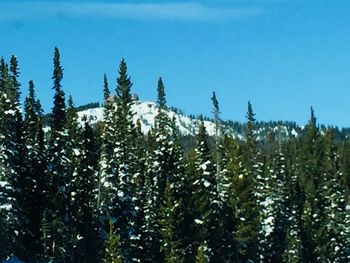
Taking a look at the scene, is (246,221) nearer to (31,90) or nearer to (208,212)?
(208,212)

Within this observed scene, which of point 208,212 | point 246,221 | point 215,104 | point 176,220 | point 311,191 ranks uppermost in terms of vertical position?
point 215,104

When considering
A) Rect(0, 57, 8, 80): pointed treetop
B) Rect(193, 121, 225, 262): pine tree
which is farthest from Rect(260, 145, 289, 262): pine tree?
Rect(0, 57, 8, 80): pointed treetop

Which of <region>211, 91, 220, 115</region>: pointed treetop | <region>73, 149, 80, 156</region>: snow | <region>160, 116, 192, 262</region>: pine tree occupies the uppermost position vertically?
<region>211, 91, 220, 115</region>: pointed treetop

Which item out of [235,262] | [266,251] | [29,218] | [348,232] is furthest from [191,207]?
[348,232]

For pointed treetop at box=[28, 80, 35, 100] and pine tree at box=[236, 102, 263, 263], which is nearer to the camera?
pine tree at box=[236, 102, 263, 263]

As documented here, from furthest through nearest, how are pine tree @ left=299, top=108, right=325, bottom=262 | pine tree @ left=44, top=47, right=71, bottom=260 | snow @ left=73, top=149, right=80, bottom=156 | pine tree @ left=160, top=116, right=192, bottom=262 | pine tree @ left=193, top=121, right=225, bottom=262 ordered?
pine tree @ left=299, top=108, right=325, bottom=262 → snow @ left=73, top=149, right=80, bottom=156 → pine tree @ left=44, top=47, right=71, bottom=260 → pine tree @ left=193, top=121, right=225, bottom=262 → pine tree @ left=160, top=116, right=192, bottom=262

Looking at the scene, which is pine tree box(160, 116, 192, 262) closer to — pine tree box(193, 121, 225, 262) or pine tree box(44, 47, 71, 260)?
pine tree box(193, 121, 225, 262)

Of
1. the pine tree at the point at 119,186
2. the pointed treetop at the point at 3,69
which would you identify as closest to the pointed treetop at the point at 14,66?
the pointed treetop at the point at 3,69

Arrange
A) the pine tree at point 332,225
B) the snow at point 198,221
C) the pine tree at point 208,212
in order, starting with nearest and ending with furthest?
the snow at point 198,221
the pine tree at point 208,212
the pine tree at point 332,225

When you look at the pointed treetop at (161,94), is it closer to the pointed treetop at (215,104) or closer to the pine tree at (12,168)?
the pointed treetop at (215,104)

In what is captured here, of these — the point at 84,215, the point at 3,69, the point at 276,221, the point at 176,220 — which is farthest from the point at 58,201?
the point at 3,69

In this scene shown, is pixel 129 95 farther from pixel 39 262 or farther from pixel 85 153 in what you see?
pixel 39 262

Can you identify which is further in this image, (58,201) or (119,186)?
(119,186)

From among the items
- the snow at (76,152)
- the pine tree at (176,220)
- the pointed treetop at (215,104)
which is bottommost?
the pine tree at (176,220)
